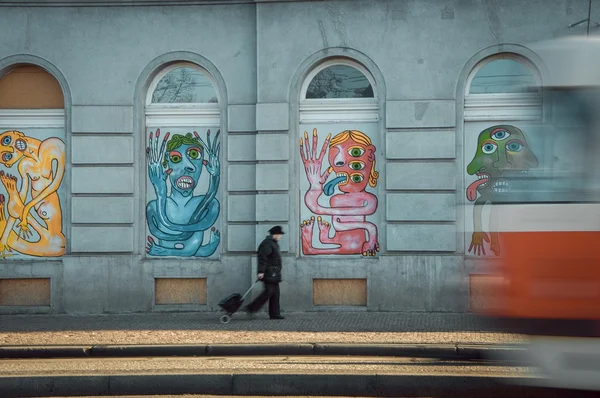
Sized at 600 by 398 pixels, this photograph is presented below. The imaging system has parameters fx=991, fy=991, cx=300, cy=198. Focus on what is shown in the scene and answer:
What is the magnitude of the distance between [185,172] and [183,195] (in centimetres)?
44

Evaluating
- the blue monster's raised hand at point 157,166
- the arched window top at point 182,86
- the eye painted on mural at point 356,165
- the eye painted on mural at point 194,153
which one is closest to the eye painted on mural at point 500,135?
the eye painted on mural at point 356,165

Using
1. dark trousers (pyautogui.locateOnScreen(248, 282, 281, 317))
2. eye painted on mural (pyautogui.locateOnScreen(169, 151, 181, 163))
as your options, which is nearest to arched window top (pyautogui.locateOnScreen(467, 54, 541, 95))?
dark trousers (pyautogui.locateOnScreen(248, 282, 281, 317))

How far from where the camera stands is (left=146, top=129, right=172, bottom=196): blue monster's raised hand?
19.0m

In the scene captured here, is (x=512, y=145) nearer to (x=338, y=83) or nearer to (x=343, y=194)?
(x=343, y=194)

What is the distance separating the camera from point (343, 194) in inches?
729

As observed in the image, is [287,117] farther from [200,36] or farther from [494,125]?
[494,125]

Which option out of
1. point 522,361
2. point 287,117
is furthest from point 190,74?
point 522,361

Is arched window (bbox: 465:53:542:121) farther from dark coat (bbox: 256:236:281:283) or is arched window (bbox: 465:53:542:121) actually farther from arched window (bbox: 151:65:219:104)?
arched window (bbox: 151:65:219:104)

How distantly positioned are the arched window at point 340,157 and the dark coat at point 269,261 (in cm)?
156

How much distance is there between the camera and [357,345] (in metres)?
13.6

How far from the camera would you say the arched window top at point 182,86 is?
18969 mm

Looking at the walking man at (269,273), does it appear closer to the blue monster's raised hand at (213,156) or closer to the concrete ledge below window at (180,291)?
the concrete ledge below window at (180,291)

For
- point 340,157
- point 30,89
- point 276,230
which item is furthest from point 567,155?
point 30,89

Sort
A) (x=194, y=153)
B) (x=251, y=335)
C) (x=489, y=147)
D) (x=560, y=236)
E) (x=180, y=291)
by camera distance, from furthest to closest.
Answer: (x=194, y=153), (x=180, y=291), (x=489, y=147), (x=251, y=335), (x=560, y=236)
